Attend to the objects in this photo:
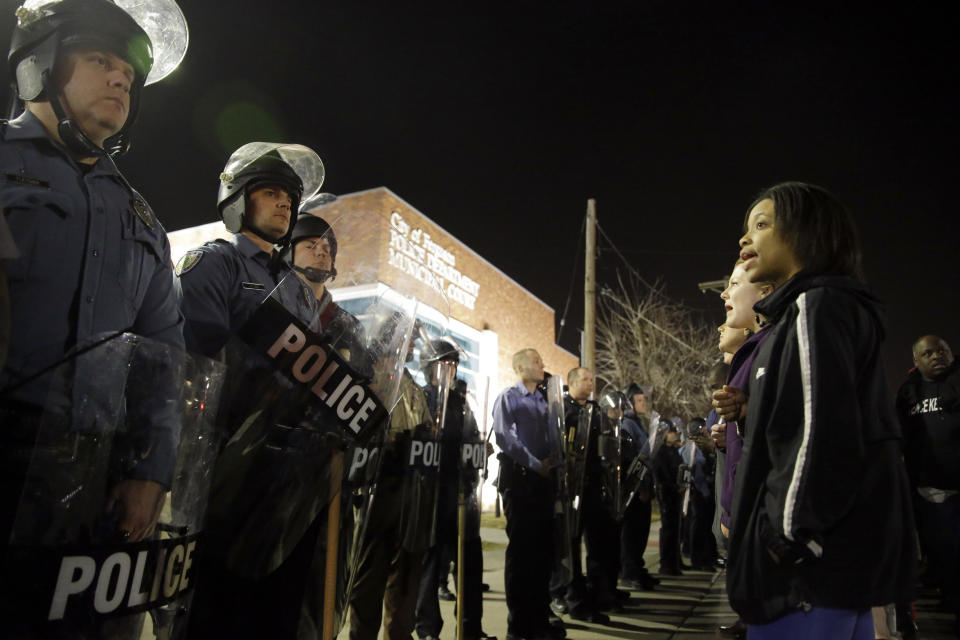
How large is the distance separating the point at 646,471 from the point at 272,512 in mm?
6762

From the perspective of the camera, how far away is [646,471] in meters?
7.75

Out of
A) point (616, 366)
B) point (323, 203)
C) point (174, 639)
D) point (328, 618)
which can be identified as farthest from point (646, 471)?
point (616, 366)

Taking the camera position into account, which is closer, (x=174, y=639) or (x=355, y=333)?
(x=174, y=639)

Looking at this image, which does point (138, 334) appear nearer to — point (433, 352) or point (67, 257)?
point (67, 257)

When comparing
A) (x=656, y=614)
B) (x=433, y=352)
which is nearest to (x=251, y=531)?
(x=433, y=352)

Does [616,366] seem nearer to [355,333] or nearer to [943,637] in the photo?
[943,637]

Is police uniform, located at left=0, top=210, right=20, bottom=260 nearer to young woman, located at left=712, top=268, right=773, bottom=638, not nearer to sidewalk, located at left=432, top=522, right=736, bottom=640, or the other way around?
young woman, located at left=712, top=268, right=773, bottom=638

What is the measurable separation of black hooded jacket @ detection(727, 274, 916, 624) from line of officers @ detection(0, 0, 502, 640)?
115 centimetres

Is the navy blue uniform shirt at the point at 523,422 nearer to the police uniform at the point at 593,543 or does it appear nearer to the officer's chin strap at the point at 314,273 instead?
the police uniform at the point at 593,543

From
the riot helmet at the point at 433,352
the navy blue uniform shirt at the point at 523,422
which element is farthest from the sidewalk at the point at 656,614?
the riot helmet at the point at 433,352

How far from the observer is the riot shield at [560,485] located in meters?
5.55

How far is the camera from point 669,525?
8781 mm

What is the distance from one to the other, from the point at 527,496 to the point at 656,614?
6.44ft

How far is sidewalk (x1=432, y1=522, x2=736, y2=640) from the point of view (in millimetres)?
5191
